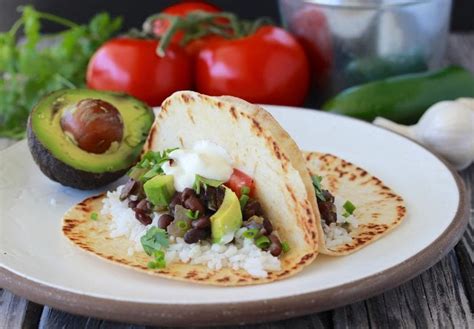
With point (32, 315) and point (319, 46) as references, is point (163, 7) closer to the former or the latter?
point (319, 46)

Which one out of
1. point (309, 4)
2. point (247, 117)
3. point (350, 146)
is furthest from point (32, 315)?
point (309, 4)

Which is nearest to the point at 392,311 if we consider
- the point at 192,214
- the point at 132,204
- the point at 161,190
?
the point at 192,214

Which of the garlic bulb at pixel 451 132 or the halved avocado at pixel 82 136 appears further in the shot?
the garlic bulb at pixel 451 132

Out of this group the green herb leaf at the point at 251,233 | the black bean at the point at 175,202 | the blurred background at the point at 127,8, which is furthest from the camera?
the blurred background at the point at 127,8

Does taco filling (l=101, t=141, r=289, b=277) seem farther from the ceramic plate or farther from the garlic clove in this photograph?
the garlic clove

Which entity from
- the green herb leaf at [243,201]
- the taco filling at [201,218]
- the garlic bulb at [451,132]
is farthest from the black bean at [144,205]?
the garlic bulb at [451,132]

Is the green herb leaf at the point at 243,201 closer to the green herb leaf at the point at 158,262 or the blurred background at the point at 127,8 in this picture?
the green herb leaf at the point at 158,262

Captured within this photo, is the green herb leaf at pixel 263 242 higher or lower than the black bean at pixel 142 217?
higher
